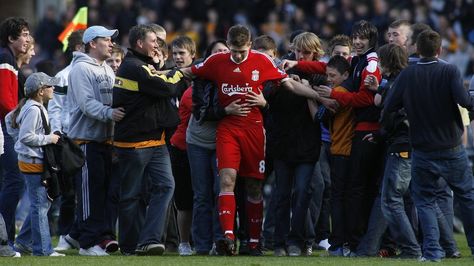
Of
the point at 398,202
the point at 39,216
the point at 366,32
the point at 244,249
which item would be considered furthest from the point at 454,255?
the point at 39,216

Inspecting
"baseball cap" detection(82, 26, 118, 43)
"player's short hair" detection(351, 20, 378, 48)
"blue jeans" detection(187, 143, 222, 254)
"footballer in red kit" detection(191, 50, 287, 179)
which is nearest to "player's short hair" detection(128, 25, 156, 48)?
"baseball cap" detection(82, 26, 118, 43)

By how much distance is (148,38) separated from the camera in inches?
532

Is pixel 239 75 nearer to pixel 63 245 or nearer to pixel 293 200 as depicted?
pixel 293 200

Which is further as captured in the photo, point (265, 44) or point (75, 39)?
point (75, 39)

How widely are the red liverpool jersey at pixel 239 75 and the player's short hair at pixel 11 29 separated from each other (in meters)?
2.15

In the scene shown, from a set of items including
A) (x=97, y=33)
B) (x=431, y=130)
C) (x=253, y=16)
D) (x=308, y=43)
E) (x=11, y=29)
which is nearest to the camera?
(x=431, y=130)

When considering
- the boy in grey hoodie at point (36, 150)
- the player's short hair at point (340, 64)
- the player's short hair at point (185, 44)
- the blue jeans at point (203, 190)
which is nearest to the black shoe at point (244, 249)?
the blue jeans at point (203, 190)

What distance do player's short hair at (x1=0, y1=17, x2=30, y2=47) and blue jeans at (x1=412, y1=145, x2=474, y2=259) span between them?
4521mm

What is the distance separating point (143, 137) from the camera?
44.3 ft

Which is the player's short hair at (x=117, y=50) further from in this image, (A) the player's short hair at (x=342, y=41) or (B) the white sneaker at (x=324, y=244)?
(B) the white sneaker at (x=324, y=244)

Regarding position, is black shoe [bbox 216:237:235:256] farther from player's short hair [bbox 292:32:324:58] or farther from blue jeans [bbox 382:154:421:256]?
player's short hair [bbox 292:32:324:58]

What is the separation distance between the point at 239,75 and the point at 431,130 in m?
2.02

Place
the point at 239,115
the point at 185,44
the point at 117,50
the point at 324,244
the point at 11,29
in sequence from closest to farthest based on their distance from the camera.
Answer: the point at 239,115, the point at 11,29, the point at 185,44, the point at 117,50, the point at 324,244

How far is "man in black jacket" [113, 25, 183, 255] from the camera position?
13.4 m
